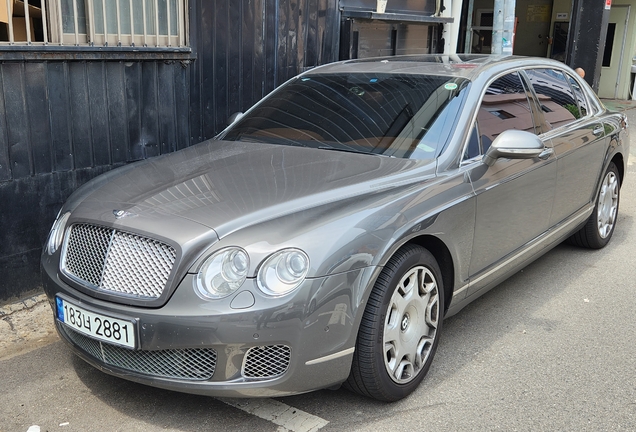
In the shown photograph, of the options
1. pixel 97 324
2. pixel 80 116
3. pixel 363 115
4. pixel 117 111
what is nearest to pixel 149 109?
pixel 117 111

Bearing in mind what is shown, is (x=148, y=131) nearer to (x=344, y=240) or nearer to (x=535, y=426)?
(x=344, y=240)

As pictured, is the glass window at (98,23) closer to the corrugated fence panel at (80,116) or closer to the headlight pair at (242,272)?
the corrugated fence panel at (80,116)

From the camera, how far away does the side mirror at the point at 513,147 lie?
12.6 feet

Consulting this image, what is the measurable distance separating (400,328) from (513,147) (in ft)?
4.19

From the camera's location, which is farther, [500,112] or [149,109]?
[149,109]

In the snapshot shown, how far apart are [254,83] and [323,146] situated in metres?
2.81

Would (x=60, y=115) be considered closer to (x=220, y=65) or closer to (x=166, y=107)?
(x=166, y=107)

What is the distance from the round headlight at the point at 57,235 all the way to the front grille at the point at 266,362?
3.94 feet

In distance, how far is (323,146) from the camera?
396cm

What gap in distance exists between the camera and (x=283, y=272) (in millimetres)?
2850

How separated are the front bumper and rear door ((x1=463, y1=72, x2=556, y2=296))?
3.83ft

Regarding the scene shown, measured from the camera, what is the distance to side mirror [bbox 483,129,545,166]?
3.84m

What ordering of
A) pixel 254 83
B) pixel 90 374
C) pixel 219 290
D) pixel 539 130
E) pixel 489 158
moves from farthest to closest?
pixel 254 83, pixel 539 130, pixel 489 158, pixel 90 374, pixel 219 290

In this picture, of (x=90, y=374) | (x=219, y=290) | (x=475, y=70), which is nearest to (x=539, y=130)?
(x=475, y=70)
